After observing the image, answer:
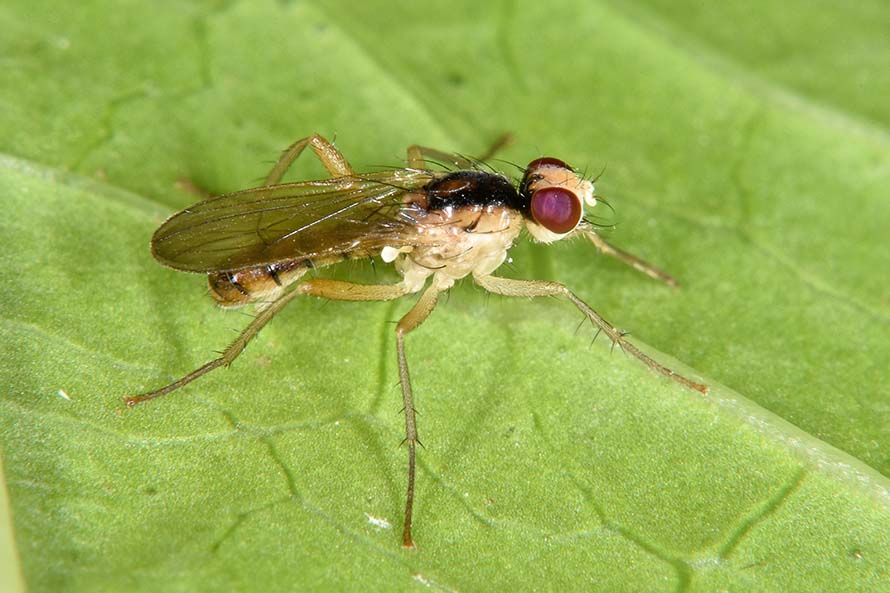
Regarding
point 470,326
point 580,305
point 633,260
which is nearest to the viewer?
point 580,305

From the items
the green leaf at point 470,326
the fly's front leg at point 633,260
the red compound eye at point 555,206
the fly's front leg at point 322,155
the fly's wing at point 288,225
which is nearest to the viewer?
the green leaf at point 470,326

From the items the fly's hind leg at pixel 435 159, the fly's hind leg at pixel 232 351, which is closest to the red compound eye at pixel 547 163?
the fly's hind leg at pixel 435 159

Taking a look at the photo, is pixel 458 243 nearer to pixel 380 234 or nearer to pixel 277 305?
pixel 380 234

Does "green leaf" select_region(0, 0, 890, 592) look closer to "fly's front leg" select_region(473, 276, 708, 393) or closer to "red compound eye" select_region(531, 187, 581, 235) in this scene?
"fly's front leg" select_region(473, 276, 708, 393)

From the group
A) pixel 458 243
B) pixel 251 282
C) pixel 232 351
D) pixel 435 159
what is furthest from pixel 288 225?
pixel 435 159

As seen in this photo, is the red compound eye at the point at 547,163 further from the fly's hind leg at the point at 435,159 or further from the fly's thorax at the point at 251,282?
the fly's thorax at the point at 251,282

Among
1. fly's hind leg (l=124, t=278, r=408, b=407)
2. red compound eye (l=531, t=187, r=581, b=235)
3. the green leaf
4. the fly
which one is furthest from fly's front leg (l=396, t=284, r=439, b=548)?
red compound eye (l=531, t=187, r=581, b=235)

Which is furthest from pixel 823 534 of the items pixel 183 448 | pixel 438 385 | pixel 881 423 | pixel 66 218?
pixel 66 218
